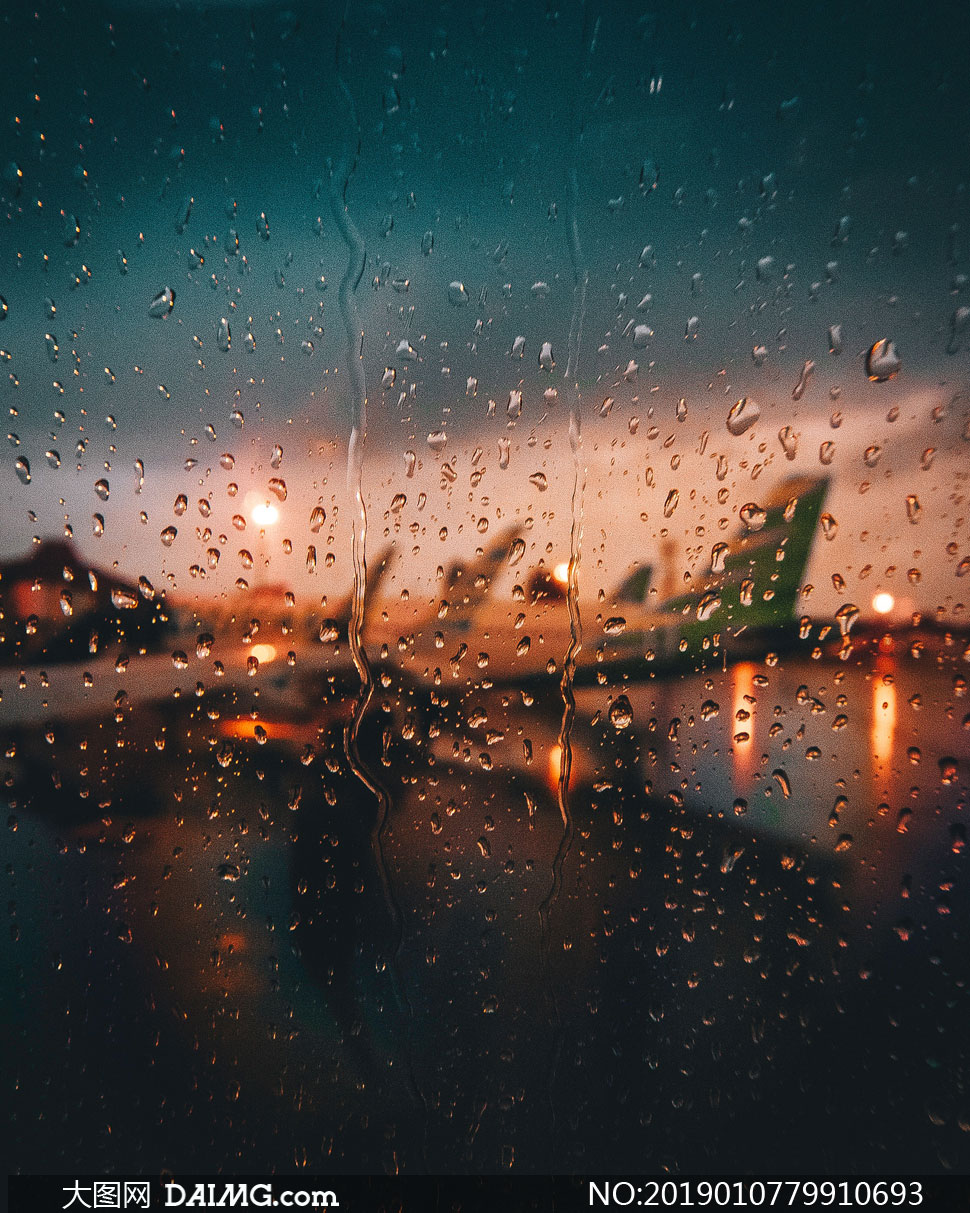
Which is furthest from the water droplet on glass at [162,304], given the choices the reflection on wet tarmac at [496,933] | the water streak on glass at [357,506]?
the reflection on wet tarmac at [496,933]

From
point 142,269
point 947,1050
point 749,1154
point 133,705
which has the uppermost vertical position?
point 142,269

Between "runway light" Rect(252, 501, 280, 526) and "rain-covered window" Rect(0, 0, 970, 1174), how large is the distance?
2 centimetres

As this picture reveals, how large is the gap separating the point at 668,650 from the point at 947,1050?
80cm

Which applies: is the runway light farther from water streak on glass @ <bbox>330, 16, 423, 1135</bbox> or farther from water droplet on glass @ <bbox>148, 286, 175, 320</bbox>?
water droplet on glass @ <bbox>148, 286, 175, 320</bbox>

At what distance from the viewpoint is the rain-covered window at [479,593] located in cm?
111

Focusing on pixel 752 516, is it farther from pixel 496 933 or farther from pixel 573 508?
pixel 496 933

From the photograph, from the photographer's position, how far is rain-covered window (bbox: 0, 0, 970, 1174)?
1.11 m

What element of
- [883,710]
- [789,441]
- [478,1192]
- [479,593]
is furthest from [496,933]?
[789,441]

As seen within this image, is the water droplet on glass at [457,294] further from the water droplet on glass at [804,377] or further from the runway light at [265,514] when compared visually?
the water droplet on glass at [804,377]

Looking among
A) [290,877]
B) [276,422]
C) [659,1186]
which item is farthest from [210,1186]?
[276,422]

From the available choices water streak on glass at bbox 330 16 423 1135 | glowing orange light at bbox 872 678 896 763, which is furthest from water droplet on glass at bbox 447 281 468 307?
glowing orange light at bbox 872 678 896 763

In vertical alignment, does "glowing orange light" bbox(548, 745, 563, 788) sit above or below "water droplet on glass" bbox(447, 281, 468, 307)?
below

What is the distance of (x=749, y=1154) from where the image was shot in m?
1.14

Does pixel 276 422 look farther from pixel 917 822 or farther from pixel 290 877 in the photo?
pixel 917 822
